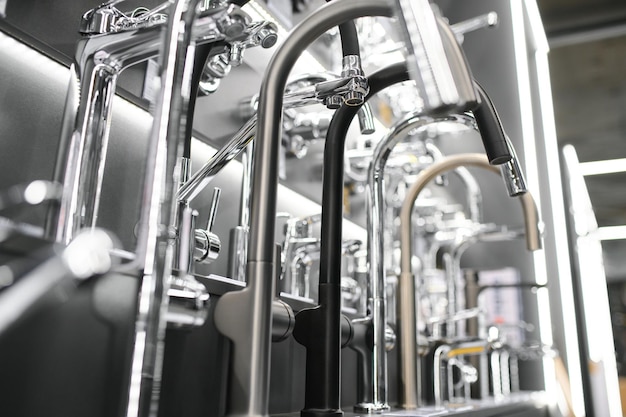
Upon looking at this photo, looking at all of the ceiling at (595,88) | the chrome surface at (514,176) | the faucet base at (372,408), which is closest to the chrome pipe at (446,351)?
the faucet base at (372,408)

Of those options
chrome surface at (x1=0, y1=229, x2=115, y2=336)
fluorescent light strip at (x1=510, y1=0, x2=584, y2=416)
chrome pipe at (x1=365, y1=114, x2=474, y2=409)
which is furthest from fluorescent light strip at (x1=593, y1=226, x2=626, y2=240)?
chrome surface at (x1=0, y1=229, x2=115, y2=336)

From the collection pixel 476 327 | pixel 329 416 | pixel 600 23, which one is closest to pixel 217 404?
pixel 329 416

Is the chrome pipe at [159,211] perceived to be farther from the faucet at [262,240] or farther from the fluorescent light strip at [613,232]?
the fluorescent light strip at [613,232]

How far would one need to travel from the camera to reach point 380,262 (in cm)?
76

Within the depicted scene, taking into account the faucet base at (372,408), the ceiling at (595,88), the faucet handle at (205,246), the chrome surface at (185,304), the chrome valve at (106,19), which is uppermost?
the ceiling at (595,88)

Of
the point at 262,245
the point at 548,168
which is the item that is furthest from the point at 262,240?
Result: the point at 548,168

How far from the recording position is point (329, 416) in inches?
21.7

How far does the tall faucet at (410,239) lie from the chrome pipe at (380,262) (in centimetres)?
1

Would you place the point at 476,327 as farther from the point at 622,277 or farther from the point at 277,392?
the point at 622,277

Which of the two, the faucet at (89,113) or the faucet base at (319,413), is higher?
the faucet at (89,113)

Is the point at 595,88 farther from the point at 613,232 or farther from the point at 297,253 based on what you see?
the point at 297,253

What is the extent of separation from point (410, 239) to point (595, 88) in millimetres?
2037

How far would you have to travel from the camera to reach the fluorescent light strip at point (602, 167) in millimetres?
2404

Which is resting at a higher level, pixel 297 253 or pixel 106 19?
pixel 106 19
